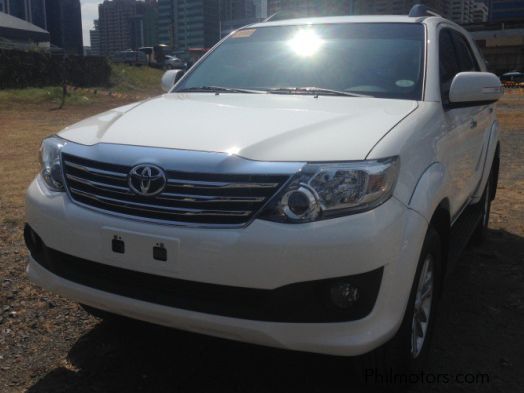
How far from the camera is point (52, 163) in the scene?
2.82 meters

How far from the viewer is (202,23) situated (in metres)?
66.5

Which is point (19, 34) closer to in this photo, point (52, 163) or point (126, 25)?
point (52, 163)

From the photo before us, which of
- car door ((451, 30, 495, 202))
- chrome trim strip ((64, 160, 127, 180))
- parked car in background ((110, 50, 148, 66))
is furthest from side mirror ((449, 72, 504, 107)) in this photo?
parked car in background ((110, 50, 148, 66))

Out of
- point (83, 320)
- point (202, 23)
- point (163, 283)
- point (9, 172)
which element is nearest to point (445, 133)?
point (163, 283)

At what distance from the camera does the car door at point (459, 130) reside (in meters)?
3.26

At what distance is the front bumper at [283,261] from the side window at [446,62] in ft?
4.00

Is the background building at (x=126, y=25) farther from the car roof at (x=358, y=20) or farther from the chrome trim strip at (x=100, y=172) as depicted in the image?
the chrome trim strip at (x=100, y=172)

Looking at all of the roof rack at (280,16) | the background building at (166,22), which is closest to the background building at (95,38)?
the background building at (166,22)

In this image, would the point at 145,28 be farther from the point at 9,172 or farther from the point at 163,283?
the point at 163,283

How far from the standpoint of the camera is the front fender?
2.49 meters

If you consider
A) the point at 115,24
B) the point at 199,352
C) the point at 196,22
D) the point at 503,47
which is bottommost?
the point at 199,352

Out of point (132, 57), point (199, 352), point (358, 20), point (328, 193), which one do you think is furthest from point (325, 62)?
point (132, 57)

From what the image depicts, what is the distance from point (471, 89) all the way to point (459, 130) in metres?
0.32

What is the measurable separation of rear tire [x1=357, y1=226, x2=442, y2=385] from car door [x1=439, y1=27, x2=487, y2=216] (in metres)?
0.49
